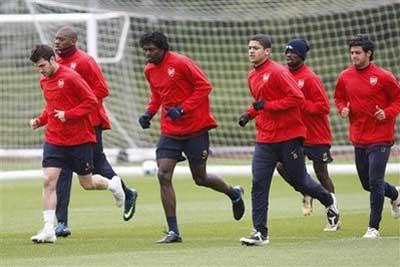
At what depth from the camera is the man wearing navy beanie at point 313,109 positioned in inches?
645

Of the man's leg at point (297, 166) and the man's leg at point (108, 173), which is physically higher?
the man's leg at point (297, 166)

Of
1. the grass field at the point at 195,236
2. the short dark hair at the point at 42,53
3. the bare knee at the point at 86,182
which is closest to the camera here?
the grass field at the point at 195,236

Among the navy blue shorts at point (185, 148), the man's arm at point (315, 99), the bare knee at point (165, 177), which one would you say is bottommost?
the bare knee at point (165, 177)

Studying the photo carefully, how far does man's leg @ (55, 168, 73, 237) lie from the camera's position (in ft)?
51.9

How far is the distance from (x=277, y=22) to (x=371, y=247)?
49.7 ft

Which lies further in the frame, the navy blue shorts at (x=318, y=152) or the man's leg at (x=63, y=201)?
the navy blue shorts at (x=318, y=152)

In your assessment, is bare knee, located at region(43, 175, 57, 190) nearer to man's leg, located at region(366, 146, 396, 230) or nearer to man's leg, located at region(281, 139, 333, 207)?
man's leg, located at region(281, 139, 333, 207)

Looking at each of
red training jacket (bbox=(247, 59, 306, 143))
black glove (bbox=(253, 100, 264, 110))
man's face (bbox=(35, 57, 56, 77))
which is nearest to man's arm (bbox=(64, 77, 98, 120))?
man's face (bbox=(35, 57, 56, 77))

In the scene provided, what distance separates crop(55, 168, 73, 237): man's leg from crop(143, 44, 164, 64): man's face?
1739mm

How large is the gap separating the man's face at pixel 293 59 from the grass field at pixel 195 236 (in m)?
1.93

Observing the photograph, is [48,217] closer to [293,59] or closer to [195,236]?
[195,236]

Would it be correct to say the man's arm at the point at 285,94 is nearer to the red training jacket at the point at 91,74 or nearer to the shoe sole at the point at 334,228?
the shoe sole at the point at 334,228

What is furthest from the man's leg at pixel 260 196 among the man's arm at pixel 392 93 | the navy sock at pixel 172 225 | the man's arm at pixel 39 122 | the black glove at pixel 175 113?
the man's arm at pixel 39 122

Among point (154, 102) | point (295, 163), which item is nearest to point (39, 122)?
point (154, 102)
